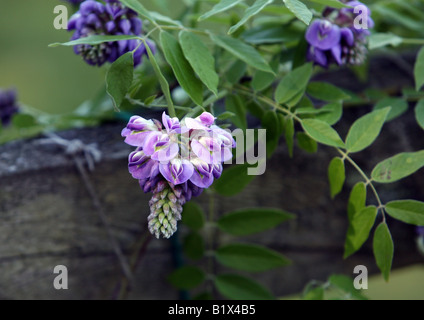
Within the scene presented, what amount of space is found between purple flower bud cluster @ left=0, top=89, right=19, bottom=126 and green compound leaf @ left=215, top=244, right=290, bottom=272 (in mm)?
610

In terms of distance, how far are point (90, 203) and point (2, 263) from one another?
0.18 m

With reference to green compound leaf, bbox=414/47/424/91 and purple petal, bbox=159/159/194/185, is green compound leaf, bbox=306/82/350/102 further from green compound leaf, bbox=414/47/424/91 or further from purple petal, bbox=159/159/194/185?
purple petal, bbox=159/159/194/185

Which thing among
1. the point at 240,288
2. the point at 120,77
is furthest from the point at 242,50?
the point at 240,288

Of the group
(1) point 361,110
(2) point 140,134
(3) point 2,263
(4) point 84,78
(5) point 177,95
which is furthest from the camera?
(4) point 84,78

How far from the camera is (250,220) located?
907 mm

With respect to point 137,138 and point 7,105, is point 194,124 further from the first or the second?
point 7,105

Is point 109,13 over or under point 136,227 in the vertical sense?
over

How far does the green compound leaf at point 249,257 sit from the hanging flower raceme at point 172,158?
34cm

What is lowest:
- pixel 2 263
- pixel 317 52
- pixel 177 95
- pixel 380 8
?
pixel 2 263

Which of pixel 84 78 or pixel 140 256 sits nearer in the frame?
pixel 140 256

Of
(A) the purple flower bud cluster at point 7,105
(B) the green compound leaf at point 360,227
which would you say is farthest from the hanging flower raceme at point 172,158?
(A) the purple flower bud cluster at point 7,105

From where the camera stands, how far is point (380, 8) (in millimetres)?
1050
